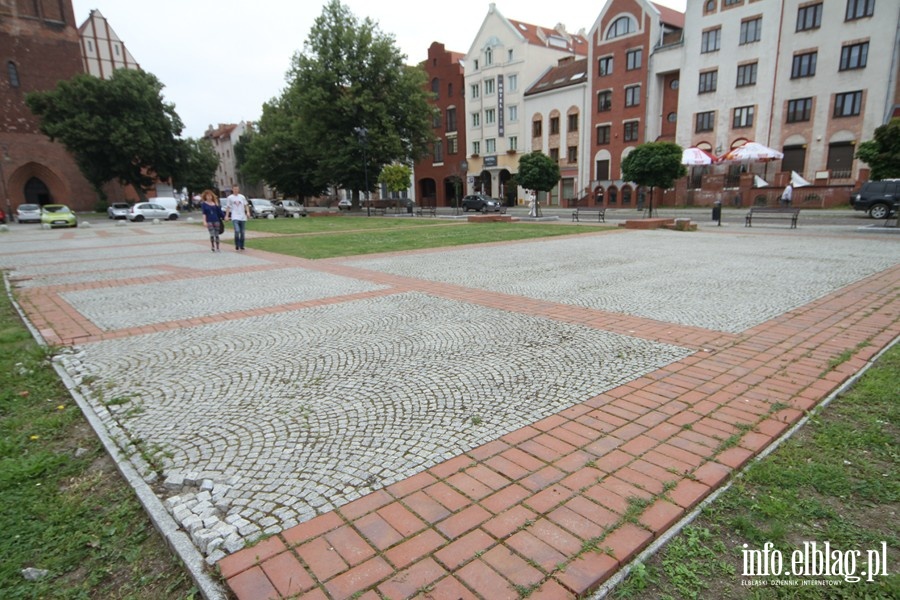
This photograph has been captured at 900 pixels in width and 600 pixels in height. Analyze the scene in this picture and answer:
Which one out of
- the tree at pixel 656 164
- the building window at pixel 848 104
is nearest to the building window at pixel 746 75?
the building window at pixel 848 104

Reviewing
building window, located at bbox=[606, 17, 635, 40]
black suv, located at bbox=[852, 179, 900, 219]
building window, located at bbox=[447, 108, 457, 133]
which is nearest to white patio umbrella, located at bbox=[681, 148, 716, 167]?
black suv, located at bbox=[852, 179, 900, 219]

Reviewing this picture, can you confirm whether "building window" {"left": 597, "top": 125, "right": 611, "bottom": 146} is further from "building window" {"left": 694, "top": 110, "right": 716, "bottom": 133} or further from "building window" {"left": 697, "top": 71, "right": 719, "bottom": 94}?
"building window" {"left": 697, "top": 71, "right": 719, "bottom": 94}

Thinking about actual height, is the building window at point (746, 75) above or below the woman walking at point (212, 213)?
above

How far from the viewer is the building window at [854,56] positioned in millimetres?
31828

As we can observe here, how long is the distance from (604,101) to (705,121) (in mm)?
9125

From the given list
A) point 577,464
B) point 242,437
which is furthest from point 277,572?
point 577,464

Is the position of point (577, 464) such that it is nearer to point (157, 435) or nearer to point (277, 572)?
point (277, 572)

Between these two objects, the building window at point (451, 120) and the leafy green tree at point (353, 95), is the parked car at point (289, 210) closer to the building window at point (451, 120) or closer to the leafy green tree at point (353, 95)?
the leafy green tree at point (353, 95)

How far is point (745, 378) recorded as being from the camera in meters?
4.35

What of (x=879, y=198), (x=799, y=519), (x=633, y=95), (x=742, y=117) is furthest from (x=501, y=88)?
(x=799, y=519)

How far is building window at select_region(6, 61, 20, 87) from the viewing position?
46625 mm

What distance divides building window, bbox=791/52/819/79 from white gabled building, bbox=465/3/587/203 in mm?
22864

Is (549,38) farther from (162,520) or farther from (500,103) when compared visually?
(162,520)

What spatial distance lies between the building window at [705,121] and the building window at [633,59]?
Result: 701 centimetres
